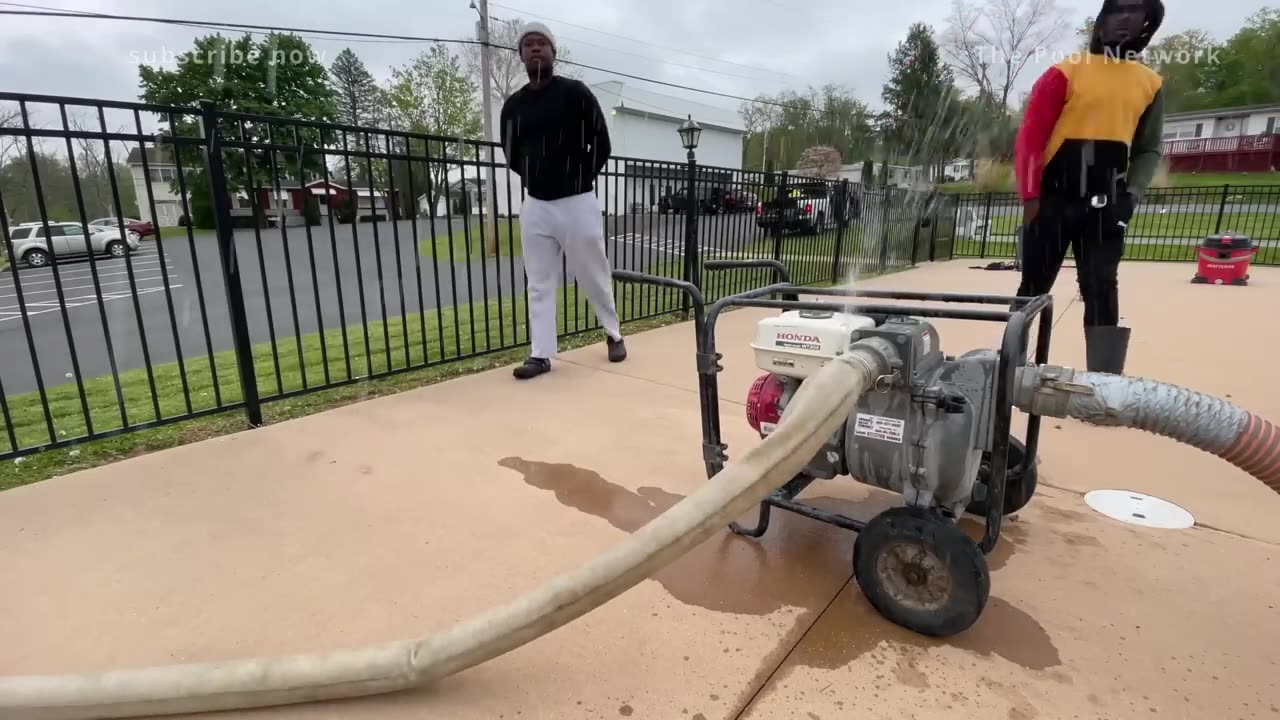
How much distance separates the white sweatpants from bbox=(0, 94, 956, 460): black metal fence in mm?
253

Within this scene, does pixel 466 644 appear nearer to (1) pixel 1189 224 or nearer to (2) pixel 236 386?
(2) pixel 236 386

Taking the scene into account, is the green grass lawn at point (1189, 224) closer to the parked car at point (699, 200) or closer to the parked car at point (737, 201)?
the parked car at point (737, 201)

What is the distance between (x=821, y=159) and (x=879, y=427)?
1792mm

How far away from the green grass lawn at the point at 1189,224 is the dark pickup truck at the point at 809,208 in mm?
6445

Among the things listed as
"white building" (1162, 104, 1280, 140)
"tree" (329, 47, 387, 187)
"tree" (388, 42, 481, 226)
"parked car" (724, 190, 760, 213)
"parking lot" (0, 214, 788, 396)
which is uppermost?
"tree" (329, 47, 387, 187)

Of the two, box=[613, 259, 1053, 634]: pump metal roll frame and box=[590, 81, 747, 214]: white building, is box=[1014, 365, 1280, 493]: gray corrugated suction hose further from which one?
box=[590, 81, 747, 214]: white building

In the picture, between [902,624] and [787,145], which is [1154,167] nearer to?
[787,145]

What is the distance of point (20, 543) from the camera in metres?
2.05

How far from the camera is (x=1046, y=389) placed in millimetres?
1499

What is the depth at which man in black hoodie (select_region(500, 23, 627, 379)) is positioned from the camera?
3.63m

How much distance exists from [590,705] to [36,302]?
1783 centimetres

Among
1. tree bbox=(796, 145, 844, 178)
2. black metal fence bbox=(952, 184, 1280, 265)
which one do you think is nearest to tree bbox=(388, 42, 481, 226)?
black metal fence bbox=(952, 184, 1280, 265)

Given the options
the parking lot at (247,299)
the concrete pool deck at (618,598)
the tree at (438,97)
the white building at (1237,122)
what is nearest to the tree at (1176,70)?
the concrete pool deck at (618,598)

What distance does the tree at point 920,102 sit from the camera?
3287 mm
